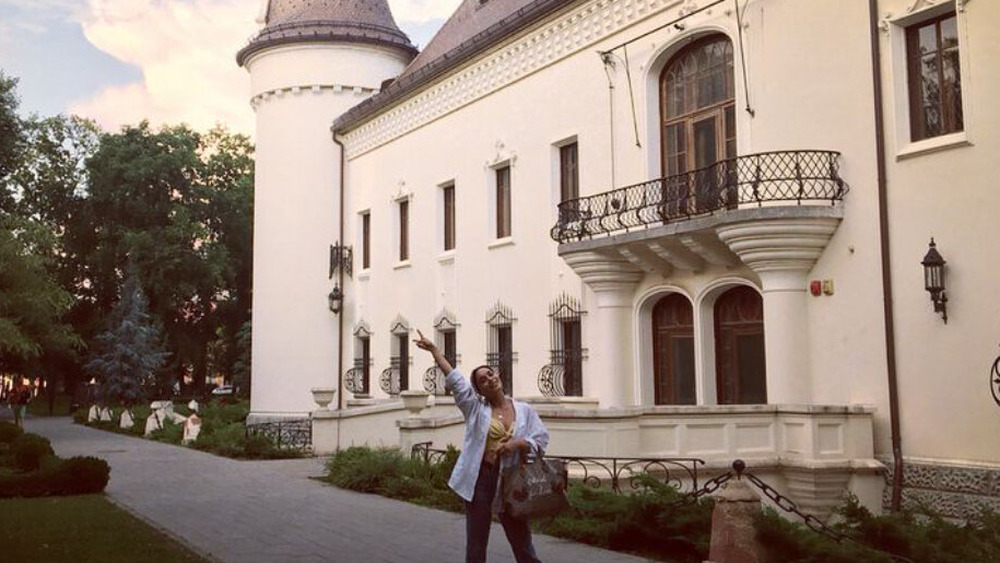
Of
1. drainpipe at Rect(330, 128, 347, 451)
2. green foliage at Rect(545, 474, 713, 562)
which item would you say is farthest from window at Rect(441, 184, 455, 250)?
green foliage at Rect(545, 474, 713, 562)

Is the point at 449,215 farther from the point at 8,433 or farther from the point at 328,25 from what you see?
the point at 8,433

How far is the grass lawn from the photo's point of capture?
30.9 ft

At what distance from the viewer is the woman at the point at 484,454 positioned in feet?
23.4

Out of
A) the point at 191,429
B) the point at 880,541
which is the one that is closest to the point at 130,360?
the point at 191,429

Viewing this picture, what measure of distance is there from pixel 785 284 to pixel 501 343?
8940mm

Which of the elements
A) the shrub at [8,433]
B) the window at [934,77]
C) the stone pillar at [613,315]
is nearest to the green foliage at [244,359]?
the shrub at [8,433]

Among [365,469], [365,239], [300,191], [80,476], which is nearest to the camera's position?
[80,476]

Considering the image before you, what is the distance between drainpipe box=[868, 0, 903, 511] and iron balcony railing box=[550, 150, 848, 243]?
723 millimetres

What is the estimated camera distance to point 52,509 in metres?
13.1

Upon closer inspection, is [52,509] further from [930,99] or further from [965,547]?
[930,99]

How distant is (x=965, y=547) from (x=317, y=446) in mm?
16642

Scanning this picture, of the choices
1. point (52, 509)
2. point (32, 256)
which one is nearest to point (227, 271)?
point (32, 256)

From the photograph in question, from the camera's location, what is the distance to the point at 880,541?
8.98 m

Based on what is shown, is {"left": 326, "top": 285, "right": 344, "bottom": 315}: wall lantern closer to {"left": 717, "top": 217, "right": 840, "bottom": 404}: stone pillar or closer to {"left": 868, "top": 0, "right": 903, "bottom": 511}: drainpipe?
{"left": 717, "top": 217, "right": 840, "bottom": 404}: stone pillar
